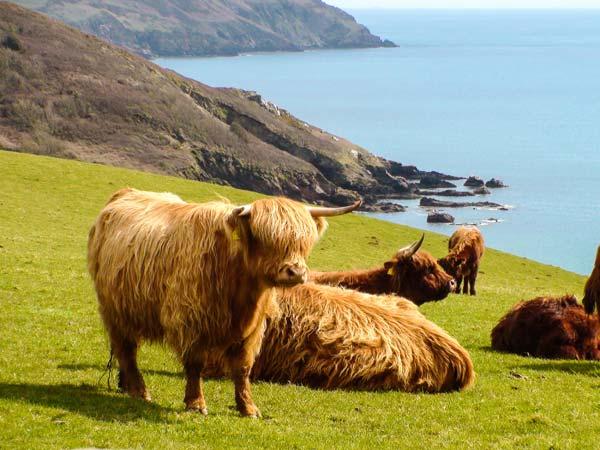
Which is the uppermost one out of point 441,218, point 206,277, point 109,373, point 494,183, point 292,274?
point 292,274

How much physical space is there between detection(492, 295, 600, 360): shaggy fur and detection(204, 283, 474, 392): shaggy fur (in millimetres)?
2715

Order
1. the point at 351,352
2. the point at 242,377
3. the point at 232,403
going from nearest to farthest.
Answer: the point at 242,377 → the point at 232,403 → the point at 351,352

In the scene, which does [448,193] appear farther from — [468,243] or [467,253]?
[467,253]

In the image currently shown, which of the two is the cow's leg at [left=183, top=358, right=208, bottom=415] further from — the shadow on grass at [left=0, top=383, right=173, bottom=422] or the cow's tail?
the cow's tail

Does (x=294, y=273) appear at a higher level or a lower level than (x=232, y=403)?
higher

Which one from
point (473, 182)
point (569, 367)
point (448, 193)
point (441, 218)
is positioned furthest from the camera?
point (473, 182)

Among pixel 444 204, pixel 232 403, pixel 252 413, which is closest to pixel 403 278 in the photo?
pixel 232 403

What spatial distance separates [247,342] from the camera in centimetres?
928

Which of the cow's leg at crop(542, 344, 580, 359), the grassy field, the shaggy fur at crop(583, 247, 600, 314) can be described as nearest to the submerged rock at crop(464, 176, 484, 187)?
the grassy field

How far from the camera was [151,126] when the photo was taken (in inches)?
3912

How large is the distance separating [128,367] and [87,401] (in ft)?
2.56

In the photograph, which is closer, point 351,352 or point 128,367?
point 128,367

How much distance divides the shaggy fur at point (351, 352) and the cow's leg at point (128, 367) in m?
1.34

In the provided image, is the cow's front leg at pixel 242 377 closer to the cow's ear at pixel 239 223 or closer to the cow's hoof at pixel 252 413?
→ the cow's hoof at pixel 252 413
